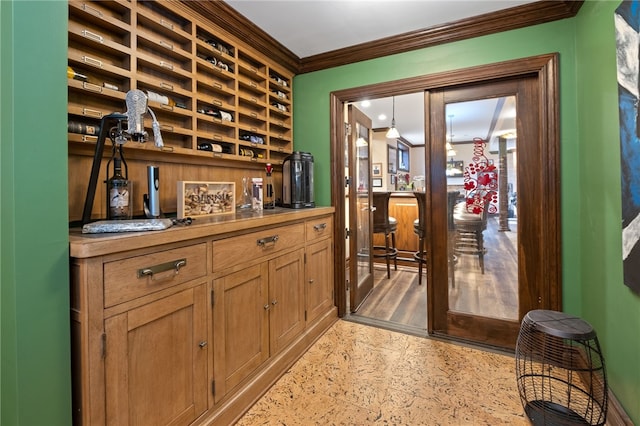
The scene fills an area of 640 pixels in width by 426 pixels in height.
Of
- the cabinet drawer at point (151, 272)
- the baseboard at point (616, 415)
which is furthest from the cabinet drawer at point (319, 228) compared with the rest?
the baseboard at point (616, 415)

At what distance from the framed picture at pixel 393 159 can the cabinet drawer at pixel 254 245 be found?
567 cm

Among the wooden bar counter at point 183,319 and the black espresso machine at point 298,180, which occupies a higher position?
the black espresso machine at point 298,180

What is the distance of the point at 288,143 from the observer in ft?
9.59

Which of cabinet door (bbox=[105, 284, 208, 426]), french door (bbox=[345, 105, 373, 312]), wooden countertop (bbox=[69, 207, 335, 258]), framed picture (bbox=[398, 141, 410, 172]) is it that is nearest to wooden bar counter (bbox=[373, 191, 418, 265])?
french door (bbox=[345, 105, 373, 312])

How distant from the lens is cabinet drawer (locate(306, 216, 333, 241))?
2.29 meters

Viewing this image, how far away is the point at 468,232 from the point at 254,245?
175cm

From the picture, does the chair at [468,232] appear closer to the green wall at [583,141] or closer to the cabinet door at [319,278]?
the green wall at [583,141]

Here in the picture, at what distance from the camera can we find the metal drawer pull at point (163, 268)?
1.10m

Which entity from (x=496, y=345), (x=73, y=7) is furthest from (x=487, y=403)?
(x=73, y=7)

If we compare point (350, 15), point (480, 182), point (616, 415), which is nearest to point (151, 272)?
point (350, 15)

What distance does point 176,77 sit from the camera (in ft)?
6.10

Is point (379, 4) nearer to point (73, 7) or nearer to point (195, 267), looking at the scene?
point (73, 7)

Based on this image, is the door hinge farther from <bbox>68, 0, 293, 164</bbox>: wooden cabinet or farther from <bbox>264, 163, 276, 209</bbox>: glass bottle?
<bbox>264, 163, 276, 209</bbox>: glass bottle

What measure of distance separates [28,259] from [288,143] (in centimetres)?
226
